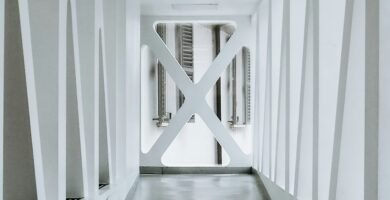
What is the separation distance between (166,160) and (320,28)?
17.1 feet

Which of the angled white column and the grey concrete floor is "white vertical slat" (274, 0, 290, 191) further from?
the angled white column

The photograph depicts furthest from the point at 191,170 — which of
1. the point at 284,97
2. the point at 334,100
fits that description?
the point at 334,100

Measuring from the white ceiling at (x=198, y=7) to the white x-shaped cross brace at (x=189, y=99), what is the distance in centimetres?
36

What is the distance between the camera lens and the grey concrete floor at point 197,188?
16.8 ft

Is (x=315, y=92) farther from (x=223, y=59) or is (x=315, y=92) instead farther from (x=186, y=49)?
(x=186, y=49)

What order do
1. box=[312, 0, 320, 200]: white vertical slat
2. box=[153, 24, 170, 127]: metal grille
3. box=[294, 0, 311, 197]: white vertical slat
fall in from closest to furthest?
box=[312, 0, 320, 200]: white vertical slat < box=[294, 0, 311, 197]: white vertical slat < box=[153, 24, 170, 127]: metal grille

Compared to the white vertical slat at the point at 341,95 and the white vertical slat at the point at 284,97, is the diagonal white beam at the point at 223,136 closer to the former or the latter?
the white vertical slat at the point at 284,97

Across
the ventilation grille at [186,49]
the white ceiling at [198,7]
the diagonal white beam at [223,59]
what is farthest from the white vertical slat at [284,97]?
the ventilation grille at [186,49]

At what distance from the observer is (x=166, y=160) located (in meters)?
7.83

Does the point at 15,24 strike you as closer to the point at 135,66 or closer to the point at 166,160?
the point at 135,66

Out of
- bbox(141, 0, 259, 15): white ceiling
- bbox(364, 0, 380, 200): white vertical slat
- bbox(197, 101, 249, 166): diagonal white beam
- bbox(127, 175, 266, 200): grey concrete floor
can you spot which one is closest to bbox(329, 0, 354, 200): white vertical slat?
bbox(364, 0, 380, 200): white vertical slat

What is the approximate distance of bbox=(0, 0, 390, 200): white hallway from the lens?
2.12m

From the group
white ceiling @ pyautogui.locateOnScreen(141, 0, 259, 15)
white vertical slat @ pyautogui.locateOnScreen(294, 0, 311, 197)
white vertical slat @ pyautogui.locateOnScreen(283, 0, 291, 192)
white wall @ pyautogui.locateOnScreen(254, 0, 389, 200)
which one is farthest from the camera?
white ceiling @ pyautogui.locateOnScreen(141, 0, 259, 15)

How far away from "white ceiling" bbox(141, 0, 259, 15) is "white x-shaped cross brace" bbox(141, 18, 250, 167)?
0.36 meters
